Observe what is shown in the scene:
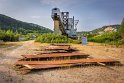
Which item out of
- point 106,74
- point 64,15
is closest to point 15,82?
point 106,74

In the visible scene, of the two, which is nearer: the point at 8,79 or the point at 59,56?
the point at 8,79

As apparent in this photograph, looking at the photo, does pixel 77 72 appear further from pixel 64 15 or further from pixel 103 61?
pixel 64 15

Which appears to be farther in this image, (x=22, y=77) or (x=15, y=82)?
(x=22, y=77)

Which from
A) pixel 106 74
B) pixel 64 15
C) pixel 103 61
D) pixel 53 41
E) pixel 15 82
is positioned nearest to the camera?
pixel 15 82

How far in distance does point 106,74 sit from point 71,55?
19.1ft

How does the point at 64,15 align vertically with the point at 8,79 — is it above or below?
above

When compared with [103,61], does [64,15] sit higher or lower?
higher

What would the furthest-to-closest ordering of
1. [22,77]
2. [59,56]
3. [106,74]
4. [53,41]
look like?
[53,41], [59,56], [106,74], [22,77]

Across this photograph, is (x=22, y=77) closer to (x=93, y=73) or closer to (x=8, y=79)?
(x=8, y=79)

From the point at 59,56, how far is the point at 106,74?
5.57 meters

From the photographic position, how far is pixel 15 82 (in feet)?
26.2

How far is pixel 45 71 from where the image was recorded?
1024cm

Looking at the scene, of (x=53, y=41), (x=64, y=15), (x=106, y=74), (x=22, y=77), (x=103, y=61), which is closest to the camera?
(x=22, y=77)

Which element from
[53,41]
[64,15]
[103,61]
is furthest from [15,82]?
[64,15]
